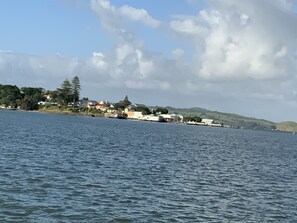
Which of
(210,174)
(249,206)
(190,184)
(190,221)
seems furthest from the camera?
(210,174)

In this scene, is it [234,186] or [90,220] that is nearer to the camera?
[90,220]

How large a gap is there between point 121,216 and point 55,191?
7.68 metres

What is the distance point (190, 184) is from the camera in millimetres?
43625

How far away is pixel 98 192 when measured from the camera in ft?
115

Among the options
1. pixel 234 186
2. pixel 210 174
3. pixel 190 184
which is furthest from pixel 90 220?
pixel 210 174

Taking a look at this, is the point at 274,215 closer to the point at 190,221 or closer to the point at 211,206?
the point at 211,206

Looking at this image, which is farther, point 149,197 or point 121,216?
point 149,197

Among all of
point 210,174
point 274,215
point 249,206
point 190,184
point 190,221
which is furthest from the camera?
point 210,174

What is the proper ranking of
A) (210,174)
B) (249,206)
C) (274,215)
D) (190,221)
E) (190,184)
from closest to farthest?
(190,221), (274,215), (249,206), (190,184), (210,174)

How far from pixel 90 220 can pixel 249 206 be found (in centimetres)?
1478

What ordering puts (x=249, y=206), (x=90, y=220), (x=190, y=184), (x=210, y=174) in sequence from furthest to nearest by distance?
(x=210, y=174), (x=190, y=184), (x=249, y=206), (x=90, y=220)

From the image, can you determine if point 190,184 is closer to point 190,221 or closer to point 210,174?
point 210,174

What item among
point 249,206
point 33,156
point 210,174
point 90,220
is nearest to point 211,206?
point 249,206

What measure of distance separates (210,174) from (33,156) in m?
22.4
